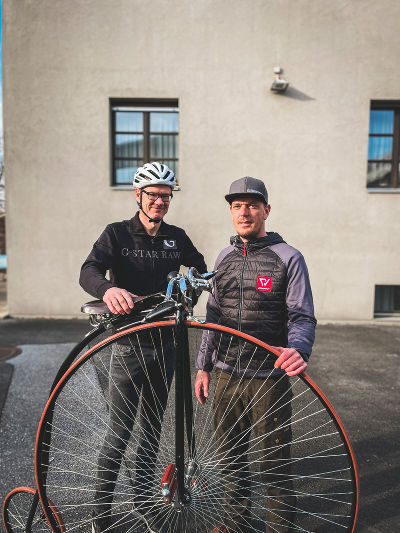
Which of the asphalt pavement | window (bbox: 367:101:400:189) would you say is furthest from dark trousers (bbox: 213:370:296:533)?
window (bbox: 367:101:400:189)

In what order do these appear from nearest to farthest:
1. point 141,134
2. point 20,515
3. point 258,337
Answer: point 258,337 → point 20,515 → point 141,134

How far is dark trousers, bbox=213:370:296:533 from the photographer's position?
198 centimetres

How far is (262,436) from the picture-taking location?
6.45ft

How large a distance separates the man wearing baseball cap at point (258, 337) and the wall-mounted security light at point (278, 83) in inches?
219

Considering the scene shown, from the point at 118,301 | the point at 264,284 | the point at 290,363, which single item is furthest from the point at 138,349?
the point at 290,363

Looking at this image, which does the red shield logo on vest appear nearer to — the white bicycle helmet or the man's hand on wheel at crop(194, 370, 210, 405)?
the man's hand on wheel at crop(194, 370, 210, 405)

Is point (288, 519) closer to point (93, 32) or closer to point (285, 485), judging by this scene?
point (285, 485)

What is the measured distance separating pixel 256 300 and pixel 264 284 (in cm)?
10

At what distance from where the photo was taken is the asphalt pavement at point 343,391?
2.64 m

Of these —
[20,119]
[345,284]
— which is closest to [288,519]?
[345,284]

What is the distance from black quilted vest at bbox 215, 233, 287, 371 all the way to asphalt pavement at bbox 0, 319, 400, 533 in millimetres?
1281

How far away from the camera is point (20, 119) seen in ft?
23.3

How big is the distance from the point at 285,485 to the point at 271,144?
20.6 feet

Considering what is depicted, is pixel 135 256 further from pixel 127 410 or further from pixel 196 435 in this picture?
pixel 196 435
